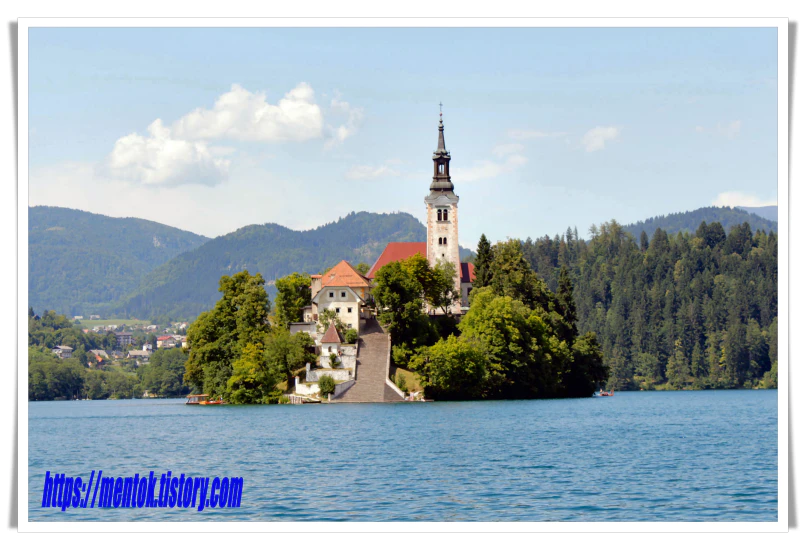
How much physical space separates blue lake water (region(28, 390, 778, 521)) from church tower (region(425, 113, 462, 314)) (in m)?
30.8

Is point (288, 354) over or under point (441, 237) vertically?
under

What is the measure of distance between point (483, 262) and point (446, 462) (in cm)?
4983

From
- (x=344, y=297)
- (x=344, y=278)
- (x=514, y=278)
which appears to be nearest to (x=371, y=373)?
(x=344, y=297)

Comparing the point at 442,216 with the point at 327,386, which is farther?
the point at 442,216

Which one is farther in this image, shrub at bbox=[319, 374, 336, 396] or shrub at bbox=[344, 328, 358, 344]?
shrub at bbox=[344, 328, 358, 344]

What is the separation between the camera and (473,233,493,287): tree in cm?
8088

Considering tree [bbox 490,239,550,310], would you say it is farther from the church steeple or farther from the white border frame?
the white border frame

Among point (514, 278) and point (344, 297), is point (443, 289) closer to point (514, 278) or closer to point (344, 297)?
point (514, 278)

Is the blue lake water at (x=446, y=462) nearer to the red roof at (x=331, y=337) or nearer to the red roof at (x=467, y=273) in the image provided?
the red roof at (x=331, y=337)

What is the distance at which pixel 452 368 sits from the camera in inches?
2739

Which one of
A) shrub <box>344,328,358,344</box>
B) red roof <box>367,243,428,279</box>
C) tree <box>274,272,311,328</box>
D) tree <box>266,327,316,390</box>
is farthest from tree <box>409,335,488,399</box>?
red roof <box>367,243,428,279</box>
